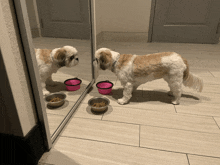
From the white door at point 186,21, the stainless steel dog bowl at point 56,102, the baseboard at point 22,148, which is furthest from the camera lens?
the white door at point 186,21

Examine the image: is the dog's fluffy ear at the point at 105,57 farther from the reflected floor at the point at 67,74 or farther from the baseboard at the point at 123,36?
the baseboard at the point at 123,36

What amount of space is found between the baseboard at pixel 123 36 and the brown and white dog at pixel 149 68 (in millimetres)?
2074

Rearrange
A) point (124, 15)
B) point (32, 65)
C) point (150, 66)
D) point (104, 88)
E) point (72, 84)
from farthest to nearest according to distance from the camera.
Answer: point (124, 15) → point (72, 84) → point (104, 88) → point (150, 66) → point (32, 65)

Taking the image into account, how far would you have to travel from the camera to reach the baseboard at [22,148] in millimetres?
901

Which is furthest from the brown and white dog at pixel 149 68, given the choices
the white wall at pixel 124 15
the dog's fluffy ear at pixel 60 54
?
the white wall at pixel 124 15

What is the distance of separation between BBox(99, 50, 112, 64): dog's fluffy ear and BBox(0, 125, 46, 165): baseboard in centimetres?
74

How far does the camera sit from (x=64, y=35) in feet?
4.99

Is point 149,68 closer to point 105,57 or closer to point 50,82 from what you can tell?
point 105,57

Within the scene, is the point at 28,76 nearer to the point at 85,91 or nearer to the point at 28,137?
the point at 28,137

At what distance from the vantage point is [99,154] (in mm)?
1055

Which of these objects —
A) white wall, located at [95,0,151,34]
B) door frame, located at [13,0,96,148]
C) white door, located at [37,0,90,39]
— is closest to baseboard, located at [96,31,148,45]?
white wall, located at [95,0,151,34]

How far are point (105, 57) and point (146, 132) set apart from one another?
69 centimetres

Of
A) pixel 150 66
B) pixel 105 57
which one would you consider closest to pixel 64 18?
pixel 105 57

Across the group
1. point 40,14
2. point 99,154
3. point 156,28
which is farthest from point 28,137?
point 156,28
